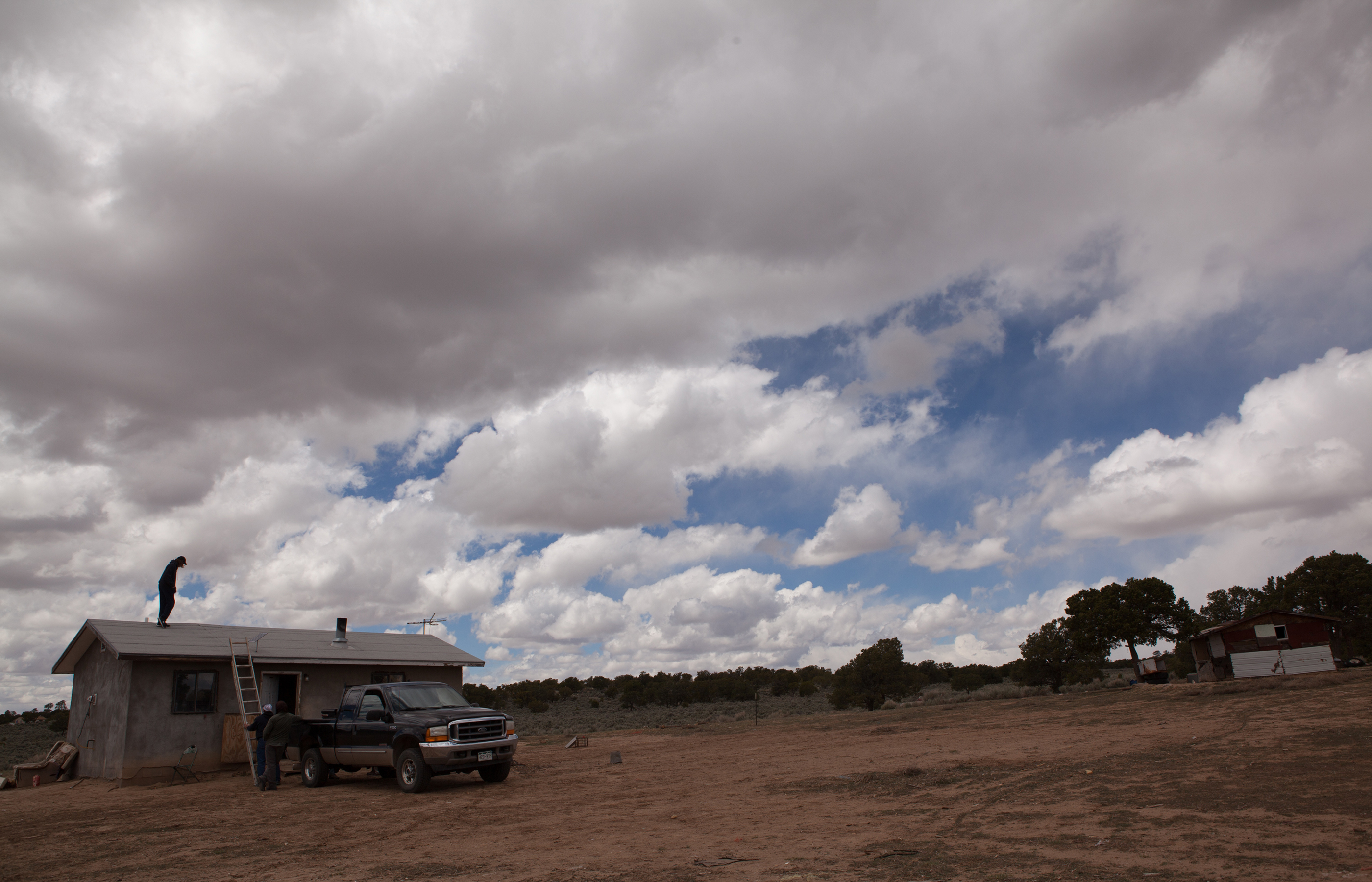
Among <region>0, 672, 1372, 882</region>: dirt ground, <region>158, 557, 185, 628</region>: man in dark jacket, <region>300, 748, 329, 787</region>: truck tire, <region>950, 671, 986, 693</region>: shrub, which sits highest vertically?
<region>158, 557, 185, 628</region>: man in dark jacket

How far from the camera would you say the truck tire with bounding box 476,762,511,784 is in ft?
51.8

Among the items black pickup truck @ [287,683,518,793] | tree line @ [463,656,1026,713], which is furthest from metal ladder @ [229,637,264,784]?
tree line @ [463,656,1026,713]

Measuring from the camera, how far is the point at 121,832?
11594mm

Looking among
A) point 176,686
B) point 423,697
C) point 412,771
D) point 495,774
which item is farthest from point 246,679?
point 495,774

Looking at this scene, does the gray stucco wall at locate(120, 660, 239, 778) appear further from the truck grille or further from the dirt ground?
the truck grille

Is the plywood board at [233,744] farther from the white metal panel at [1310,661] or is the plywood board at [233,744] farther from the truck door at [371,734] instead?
the white metal panel at [1310,661]

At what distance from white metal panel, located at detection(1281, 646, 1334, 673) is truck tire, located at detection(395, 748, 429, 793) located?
3457cm

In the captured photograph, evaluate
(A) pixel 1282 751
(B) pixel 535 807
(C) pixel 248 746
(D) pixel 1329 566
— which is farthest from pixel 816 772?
(D) pixel 1329 566

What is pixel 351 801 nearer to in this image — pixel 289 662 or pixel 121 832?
pixel 121 832

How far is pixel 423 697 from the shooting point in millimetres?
16016

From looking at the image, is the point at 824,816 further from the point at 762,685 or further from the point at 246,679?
the point at 762,685

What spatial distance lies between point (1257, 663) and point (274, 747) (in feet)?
123

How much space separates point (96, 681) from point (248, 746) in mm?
5260

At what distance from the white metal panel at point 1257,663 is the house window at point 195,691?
38092 millimetres
